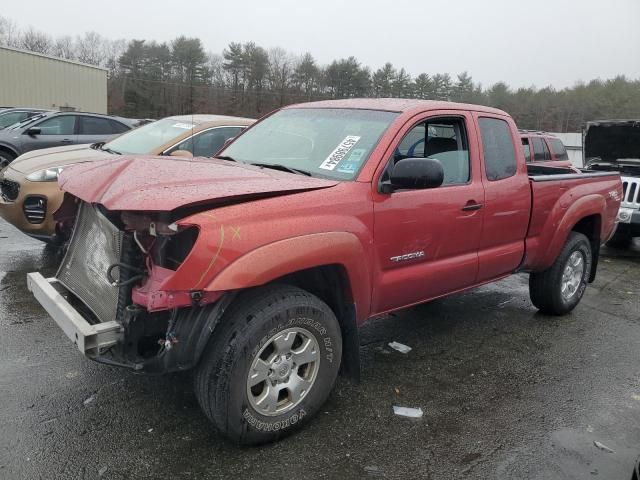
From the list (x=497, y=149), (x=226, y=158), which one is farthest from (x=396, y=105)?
(x=226, y=158)

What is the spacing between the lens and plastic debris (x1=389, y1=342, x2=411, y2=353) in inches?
169

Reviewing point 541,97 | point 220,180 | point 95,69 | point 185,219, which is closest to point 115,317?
point 185,219

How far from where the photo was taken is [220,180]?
9.27 ft

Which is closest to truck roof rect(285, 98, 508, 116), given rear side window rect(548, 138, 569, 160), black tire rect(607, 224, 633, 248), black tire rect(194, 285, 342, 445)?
black tire rect(194, 285, 342, 445)

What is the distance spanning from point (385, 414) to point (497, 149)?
7.60ft

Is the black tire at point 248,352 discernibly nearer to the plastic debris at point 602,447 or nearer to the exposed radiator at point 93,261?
the exposed radiator at point 93,261

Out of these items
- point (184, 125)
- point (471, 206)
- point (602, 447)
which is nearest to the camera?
point (602, 447)

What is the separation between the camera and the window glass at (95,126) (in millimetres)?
10461

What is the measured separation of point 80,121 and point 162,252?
915cm

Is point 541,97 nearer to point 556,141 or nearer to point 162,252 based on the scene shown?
point 556,141

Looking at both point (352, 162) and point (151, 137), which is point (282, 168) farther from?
point (151, 137)

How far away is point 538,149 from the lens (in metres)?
10.8

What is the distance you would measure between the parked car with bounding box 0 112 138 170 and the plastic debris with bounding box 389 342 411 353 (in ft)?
26.0

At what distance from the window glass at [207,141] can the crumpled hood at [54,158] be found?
93 centimetres
